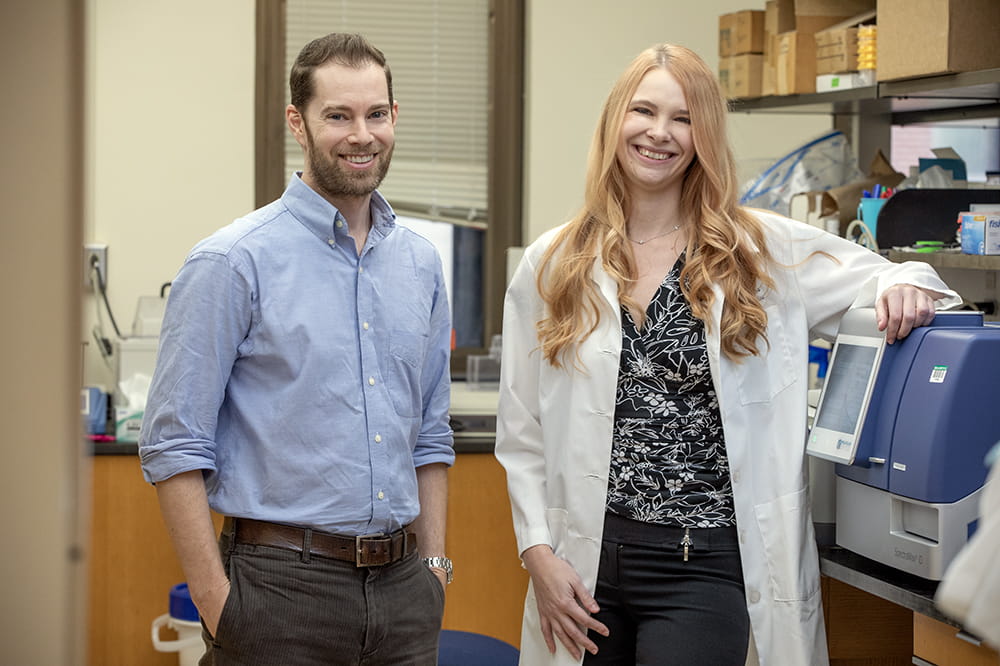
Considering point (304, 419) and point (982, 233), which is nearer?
point (304, 419)

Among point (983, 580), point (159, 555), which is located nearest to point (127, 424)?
point (159, 555)

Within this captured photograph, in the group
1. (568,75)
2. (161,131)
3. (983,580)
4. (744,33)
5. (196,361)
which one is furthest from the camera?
(568,75)

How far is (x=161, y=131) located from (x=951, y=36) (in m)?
2.67

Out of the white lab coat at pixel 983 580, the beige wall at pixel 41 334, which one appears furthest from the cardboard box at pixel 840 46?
the beige wall at pixel 41 334

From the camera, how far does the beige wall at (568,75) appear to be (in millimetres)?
4172

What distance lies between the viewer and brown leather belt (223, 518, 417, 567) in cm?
153

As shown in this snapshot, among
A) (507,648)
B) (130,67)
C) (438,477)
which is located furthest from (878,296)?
(130,67)

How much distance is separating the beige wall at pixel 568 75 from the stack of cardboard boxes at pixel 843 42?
Answer: 2.85 ft

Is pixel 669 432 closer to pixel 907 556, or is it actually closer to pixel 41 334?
pixel 907 556

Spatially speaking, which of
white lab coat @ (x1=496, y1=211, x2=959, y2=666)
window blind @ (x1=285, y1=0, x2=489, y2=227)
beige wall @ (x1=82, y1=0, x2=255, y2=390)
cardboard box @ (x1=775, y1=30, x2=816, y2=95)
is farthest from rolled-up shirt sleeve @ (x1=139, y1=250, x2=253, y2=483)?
window blind @ (x1=285, y1=0, x2=489, y2=227)

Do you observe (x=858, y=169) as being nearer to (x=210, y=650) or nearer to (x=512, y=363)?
(x=512, y=363)

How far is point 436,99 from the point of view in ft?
13.8

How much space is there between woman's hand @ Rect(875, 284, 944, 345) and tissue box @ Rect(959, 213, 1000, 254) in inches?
24.1

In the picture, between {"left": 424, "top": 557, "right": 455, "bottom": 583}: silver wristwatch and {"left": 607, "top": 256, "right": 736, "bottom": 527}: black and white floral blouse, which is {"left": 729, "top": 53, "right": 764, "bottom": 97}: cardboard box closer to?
{"left": 607, "top": 256, "right": 736, "bottom": 527}: black and white floral blouse
